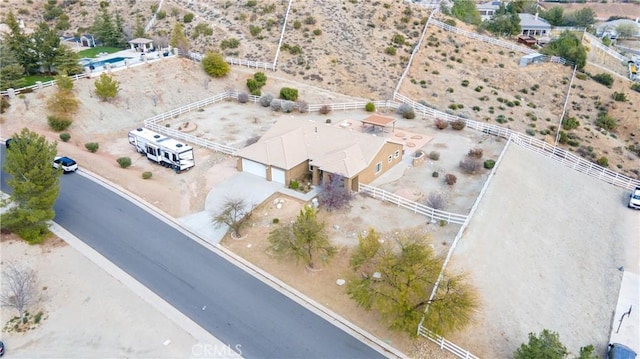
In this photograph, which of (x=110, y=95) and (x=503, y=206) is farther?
(x=110, y=95)

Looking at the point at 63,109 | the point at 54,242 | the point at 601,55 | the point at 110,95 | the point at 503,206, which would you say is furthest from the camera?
the point at 601,55

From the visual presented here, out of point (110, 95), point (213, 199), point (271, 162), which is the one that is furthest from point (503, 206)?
point (110, 95)

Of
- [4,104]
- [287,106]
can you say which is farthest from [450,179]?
[4,104]

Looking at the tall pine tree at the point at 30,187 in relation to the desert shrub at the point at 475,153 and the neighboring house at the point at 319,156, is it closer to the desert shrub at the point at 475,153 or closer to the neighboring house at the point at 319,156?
the neighboring house at the point at 319,156

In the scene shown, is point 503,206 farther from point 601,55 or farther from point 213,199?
point 601,55

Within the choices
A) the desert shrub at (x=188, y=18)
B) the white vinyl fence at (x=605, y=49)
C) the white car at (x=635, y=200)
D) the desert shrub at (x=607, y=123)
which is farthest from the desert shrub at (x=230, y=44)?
the white vinyl fence at (x=605, y=49)

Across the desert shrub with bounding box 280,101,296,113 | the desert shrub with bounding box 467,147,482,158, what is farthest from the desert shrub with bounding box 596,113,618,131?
the desert shrub with bounding box 280,101,296,113
